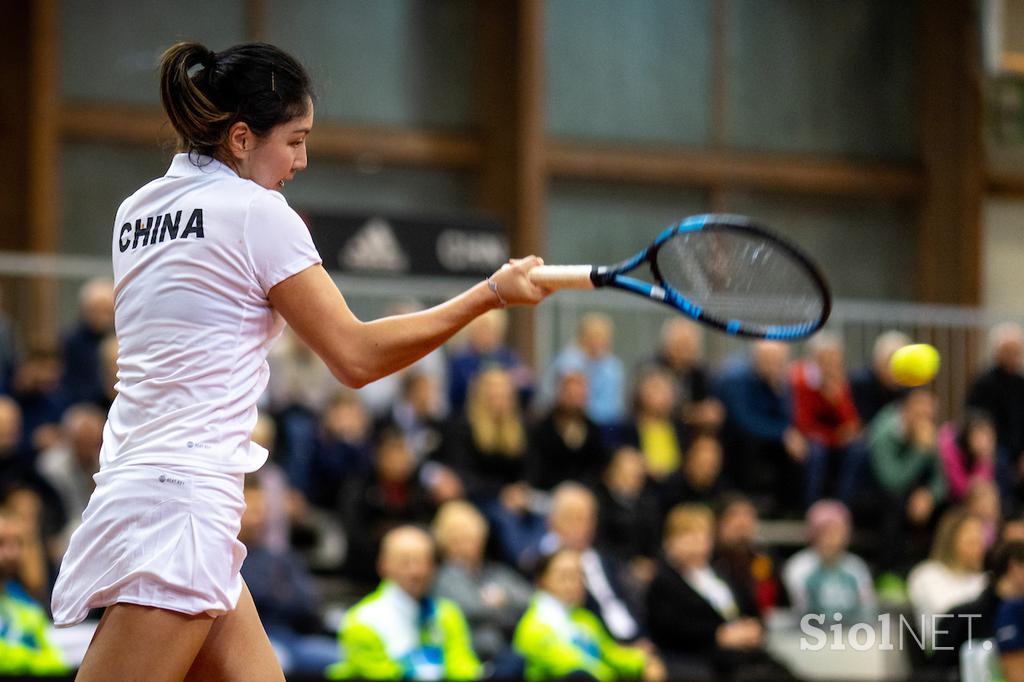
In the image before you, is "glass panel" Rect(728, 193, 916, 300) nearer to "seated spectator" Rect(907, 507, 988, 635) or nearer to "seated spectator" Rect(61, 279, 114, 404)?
"seated spectator" Rect(907, 507, 988, 635)

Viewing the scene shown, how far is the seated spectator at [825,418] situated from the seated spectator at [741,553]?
52.8 inches

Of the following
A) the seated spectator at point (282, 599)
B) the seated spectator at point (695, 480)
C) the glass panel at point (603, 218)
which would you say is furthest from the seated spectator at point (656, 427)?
the glass panel at point (603, 218)

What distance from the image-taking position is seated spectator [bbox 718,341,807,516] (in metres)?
10.1

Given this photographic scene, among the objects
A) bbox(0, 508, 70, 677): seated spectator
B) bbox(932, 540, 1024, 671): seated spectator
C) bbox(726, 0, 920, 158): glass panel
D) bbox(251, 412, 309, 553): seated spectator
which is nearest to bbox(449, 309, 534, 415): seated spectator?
bbox(251, 412, 309, 553): seated spectator

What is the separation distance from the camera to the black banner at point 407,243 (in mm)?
10242

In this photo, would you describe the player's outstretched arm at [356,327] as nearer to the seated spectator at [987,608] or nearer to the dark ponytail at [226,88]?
the dark ponytail at [226,88]

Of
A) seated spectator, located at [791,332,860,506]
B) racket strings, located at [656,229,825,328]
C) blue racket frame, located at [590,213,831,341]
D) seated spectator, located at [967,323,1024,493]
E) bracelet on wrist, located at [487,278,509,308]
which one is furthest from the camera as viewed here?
seated spectator, located at [967,323,1024,493]

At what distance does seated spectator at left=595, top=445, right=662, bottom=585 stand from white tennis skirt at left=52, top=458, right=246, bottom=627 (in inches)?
248

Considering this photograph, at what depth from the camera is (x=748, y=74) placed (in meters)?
14.6

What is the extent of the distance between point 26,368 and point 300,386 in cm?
163

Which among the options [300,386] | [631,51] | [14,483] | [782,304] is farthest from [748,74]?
[782,304]

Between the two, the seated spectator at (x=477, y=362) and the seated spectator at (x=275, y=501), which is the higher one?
the seated spectator at (x=477, y=362)

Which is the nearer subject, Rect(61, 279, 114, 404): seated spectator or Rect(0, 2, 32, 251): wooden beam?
Rect(61, 279, 114, 404): seated spectator

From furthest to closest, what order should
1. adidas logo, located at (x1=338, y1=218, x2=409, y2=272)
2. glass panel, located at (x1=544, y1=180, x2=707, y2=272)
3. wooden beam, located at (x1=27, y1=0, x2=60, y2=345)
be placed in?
glass panel, located at (x1=544, y1=180, x2=707, y2=272)
wooden beam, located at (x1=27, y1=0, x2=60, y2=345)
adidas logo, located at (x1=338, y1=218, x2=409, y2=272)
